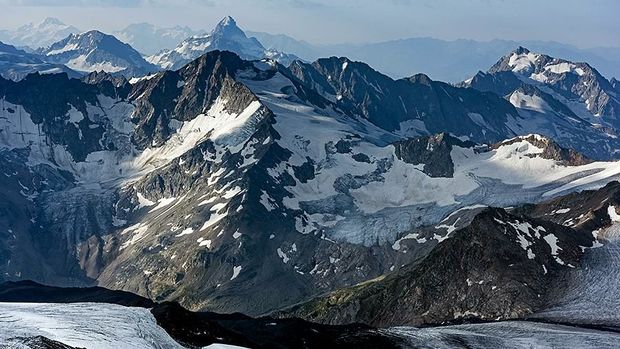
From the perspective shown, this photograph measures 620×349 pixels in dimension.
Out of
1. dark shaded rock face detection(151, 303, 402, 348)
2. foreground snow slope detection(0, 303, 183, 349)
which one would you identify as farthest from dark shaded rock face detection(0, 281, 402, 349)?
foreground snow slope detection(0, 303, 183, 349)

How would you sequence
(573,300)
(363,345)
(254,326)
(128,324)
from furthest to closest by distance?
(573,300) < (254,326) < (363,345) < (128,324)

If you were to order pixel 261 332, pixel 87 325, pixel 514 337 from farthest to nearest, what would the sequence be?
pixel 514 337
pixel 261 332
pixel 87 325

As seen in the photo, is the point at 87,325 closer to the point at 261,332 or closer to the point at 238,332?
Result: the point at 238,332

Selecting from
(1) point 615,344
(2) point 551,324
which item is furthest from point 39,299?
(1) point 615,344

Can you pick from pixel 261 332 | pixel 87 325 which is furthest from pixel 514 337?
pixel 87 325

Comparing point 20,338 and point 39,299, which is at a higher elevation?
point 20,338

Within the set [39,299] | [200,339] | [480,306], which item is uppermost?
[200,339]

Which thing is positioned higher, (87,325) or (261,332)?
(87,325)

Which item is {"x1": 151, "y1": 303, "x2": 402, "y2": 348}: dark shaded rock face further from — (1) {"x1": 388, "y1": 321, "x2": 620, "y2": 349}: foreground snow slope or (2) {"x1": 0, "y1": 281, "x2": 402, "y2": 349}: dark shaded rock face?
(1) {"x1": 388, "y1": 321, "x2": 620, "y2": 349}: foreground snow slope

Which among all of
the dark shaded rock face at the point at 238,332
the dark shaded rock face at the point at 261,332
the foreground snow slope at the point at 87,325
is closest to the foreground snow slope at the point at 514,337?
the dark shaded rock face at the point at 238,332

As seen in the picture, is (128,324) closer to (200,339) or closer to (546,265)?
(200,339)

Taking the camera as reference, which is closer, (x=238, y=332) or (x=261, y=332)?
(x=238, y=332)
